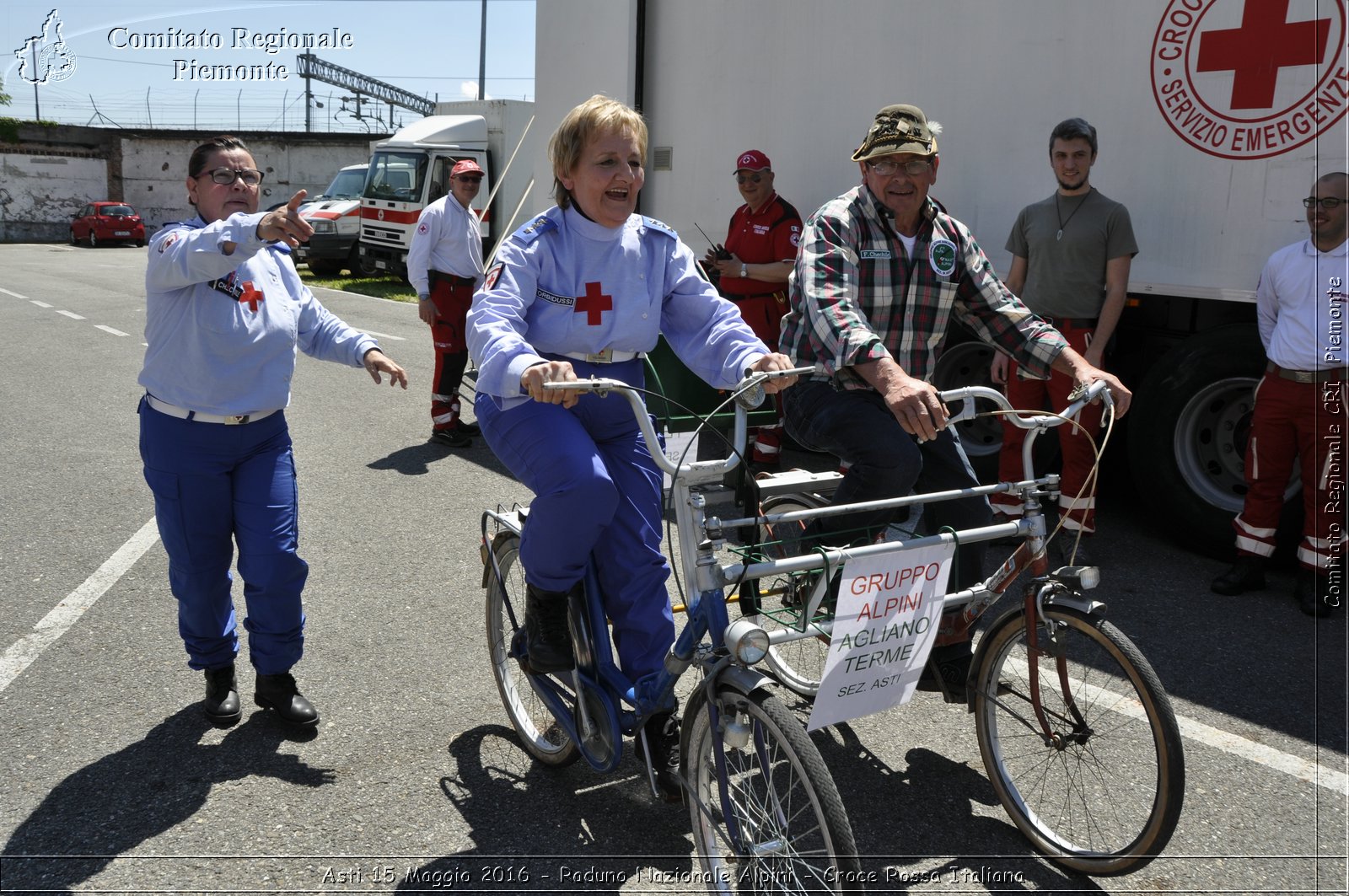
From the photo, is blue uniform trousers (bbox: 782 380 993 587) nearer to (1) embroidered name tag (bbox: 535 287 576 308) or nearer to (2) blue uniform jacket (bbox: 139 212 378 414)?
(1) embroidered name tag (bbox: 535 287 576 308)

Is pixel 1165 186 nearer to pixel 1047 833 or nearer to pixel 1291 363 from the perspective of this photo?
pixel 1291 363

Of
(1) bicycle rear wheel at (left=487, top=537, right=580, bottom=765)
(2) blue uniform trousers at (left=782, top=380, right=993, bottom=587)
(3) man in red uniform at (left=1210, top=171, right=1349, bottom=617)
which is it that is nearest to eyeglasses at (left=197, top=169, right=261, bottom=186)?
(1) bicycle rear wheel at (left=487, top=537, right=580, bottom=765)

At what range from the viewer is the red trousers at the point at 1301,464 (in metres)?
5.10

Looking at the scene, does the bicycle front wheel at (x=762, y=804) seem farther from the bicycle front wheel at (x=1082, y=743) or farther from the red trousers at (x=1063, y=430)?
the red trousers at (x=1063, y=430)

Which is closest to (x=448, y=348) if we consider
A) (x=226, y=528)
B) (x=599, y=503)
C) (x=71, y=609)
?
(x=71, y=609)

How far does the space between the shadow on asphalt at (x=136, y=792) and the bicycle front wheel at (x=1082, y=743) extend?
6.73 ft

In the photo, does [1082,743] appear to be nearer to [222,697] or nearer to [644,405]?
[644,405]

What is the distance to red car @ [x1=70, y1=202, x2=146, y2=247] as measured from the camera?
121 feet

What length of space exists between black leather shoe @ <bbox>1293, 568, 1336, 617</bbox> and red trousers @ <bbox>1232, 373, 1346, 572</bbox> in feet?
0.17

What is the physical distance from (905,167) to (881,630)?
1606 millimetres

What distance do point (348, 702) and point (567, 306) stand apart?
1.84 metres

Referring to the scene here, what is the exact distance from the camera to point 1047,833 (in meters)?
3.04

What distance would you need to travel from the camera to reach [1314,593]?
199 inches

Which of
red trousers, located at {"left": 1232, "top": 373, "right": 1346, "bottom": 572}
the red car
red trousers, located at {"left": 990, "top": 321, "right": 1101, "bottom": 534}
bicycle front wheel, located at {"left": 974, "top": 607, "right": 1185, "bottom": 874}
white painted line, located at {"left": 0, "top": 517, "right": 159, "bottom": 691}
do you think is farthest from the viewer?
the red car
